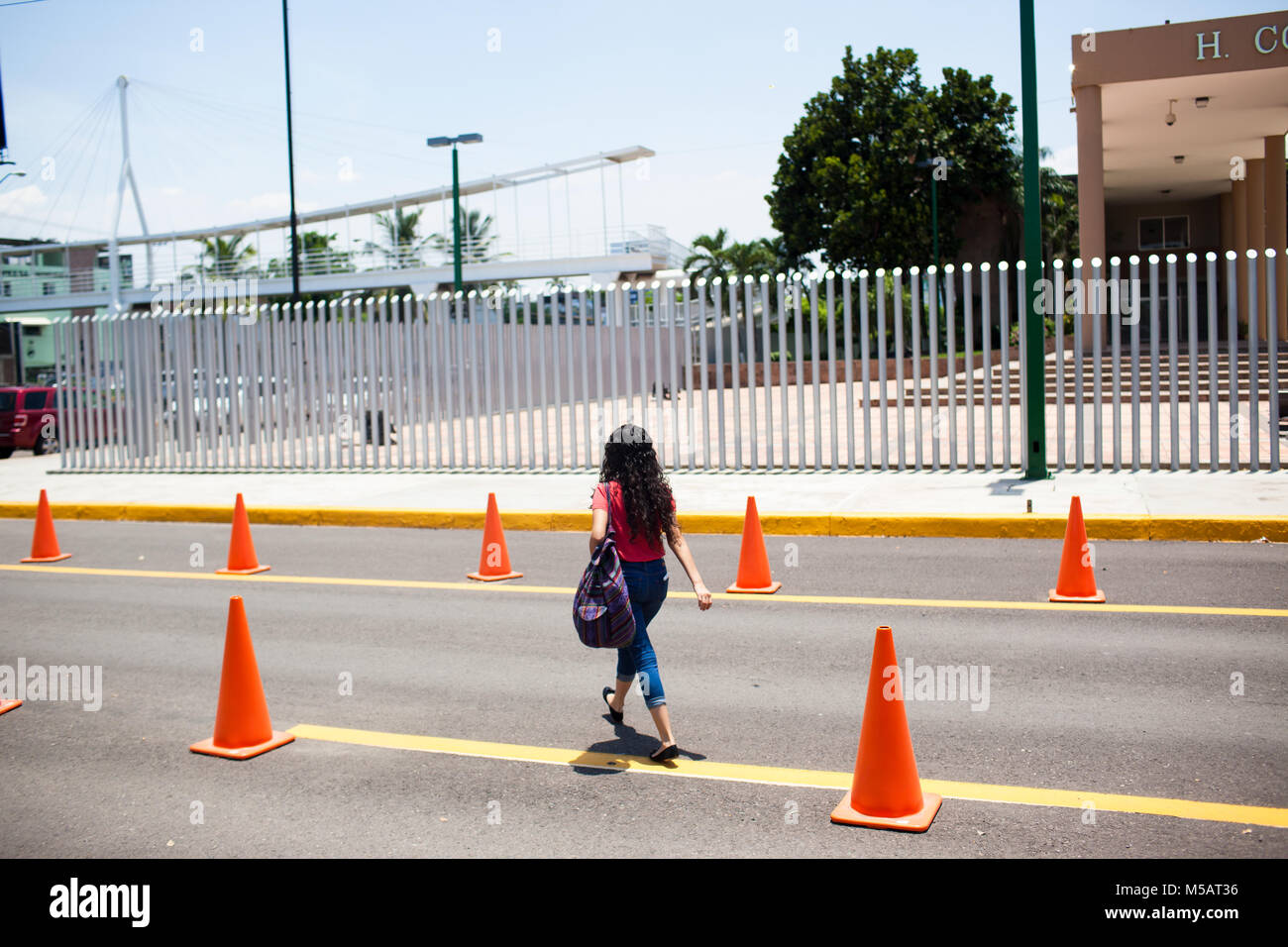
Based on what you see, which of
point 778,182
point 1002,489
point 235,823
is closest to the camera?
point 235,823

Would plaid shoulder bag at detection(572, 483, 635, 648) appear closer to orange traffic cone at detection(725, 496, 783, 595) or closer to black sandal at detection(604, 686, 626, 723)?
black sandal at detection(604, 686, 626, 723)

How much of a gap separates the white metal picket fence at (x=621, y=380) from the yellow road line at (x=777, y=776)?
8.19 meters

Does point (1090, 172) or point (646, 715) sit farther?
point (1090, 172)

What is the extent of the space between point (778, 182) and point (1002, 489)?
3150cm

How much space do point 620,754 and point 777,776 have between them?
714mm

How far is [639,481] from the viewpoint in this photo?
5000 mm

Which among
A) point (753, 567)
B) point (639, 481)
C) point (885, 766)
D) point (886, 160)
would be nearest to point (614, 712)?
point (639, 481)

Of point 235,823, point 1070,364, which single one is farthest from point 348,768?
point 1070,364

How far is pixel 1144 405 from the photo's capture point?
727 inches

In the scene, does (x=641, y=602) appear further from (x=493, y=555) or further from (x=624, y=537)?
(x=493, y=555)

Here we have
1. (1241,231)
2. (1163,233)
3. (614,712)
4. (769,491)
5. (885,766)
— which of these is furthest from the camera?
(1163,233)

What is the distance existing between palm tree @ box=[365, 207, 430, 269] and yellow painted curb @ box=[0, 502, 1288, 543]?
33.4 meters

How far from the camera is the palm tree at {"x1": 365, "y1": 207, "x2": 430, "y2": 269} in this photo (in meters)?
46.1
